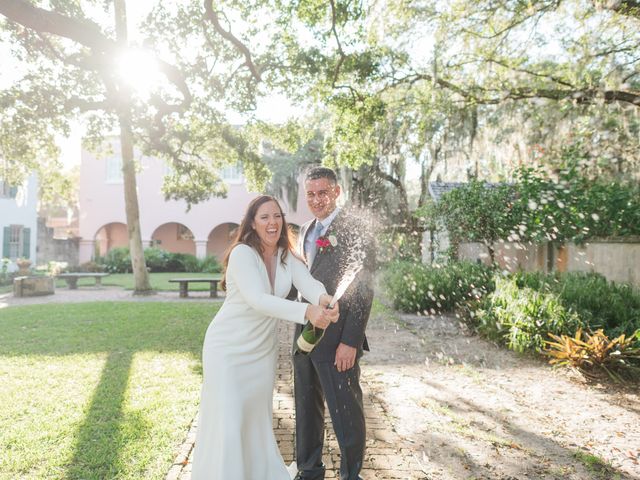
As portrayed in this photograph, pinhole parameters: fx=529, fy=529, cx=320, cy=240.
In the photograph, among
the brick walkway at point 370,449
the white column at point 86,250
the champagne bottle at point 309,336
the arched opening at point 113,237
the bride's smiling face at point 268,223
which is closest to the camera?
the champagne bottle at point 309,336

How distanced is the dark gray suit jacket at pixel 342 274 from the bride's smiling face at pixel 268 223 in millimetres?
392

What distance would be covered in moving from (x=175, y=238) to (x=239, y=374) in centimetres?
3095

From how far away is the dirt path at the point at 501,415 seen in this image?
13.1 ft

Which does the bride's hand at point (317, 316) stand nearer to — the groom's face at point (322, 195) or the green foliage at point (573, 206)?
the groom's face at point (322, 195)

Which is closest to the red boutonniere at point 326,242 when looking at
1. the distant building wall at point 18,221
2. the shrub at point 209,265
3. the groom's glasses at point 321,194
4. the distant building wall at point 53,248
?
the groom's glasses at point 321,194

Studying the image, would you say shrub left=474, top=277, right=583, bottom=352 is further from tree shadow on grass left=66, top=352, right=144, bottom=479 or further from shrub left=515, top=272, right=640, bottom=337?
tree shadow on grass left=66, top=352, right=144, bottom=479

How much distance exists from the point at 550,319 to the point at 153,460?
5.57 metres

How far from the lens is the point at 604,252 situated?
9.83 meters

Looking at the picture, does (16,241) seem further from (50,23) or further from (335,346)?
(335,346)

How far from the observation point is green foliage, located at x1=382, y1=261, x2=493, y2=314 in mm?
11836

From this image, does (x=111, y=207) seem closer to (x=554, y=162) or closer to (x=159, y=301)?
(x=159, y=301)

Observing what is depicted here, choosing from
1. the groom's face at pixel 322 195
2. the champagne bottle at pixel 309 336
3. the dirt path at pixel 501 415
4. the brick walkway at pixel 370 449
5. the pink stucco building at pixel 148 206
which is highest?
the pink stucco building at pixel 148 206

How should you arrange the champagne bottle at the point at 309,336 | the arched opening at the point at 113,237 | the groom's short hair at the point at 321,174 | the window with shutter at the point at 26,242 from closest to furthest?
1. the champagne bottle at the point at 309,336
2. the groom's short hair at the point at 321,174
3. the window with shutter at the point at 26,242
4. the arched opening at the point at 113,237

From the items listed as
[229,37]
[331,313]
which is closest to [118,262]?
[229,37]
